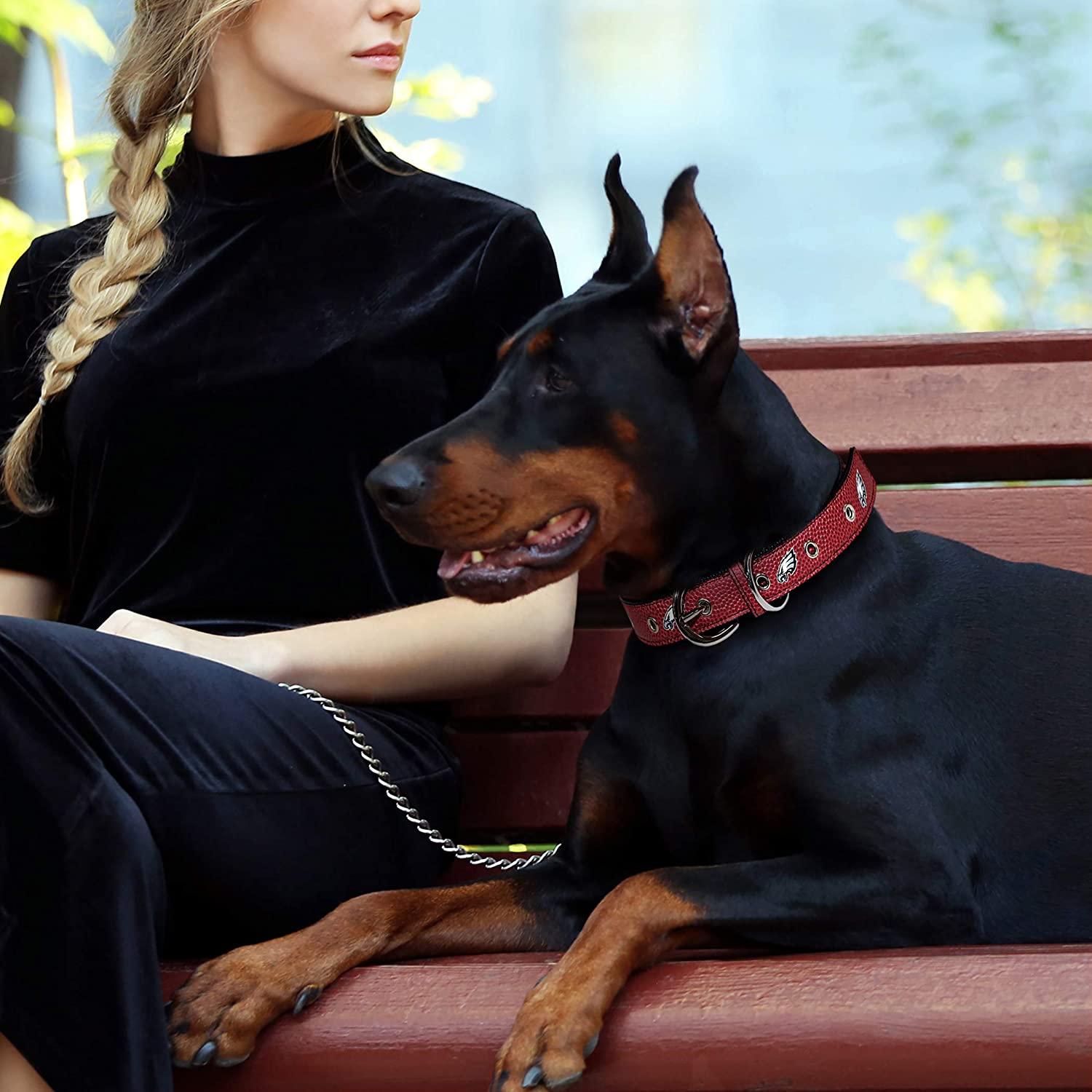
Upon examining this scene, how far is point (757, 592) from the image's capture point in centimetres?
191

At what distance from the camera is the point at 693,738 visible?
192 centimetres

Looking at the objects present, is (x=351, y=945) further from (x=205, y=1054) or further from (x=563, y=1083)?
(x=563, y=1083)

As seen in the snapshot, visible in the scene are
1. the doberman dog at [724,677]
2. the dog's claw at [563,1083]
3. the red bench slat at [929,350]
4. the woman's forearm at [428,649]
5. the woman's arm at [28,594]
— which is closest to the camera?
the dog's claw at [563,1083]

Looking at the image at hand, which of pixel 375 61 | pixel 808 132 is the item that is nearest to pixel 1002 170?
pixel 808 132

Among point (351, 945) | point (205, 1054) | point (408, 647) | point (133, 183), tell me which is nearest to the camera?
point (205, 1054)

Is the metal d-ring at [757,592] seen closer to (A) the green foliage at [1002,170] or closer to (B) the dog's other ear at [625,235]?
(B) the dog's other ear at [625,235]

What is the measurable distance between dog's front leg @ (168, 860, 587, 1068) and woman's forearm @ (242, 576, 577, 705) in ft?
0.96

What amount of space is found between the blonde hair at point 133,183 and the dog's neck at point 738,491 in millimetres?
886

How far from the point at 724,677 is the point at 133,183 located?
1.27m

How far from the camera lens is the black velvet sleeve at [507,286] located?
2324 mm

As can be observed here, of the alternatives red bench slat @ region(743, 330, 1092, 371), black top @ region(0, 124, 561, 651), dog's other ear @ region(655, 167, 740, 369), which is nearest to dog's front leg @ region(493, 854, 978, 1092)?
dog's other ear @ region(655, 167, 740, 369)

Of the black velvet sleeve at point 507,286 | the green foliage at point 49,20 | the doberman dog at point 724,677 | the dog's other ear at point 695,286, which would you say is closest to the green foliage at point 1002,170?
the green foliage at point 49,20

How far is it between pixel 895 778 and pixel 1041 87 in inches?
124

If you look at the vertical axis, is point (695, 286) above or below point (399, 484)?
above
